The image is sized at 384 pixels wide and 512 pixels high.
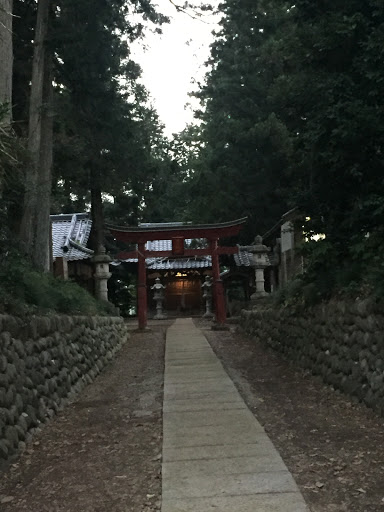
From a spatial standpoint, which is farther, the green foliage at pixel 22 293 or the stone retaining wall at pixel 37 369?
the green foliage at pixel 22 293

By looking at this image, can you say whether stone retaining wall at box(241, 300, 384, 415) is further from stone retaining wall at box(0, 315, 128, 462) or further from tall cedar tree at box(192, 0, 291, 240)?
tall cedar tree at box(192, 0, 291, 240)

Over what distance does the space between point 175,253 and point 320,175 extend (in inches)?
415

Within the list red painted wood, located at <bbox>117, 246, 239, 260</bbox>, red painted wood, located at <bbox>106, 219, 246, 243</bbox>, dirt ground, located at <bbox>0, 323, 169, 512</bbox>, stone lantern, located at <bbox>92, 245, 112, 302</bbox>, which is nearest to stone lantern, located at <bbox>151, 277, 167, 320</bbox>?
stone lantern, located at <bbox>92, 245, 112, 302</bbox>

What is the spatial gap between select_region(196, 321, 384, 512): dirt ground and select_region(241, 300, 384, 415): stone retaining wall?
0.20 m

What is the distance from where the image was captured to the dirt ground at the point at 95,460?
12.3ft

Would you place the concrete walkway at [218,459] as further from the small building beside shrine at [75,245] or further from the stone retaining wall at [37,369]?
the small building beside shrine at [75,245]

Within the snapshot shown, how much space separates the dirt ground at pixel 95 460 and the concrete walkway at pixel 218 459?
17 centimetres

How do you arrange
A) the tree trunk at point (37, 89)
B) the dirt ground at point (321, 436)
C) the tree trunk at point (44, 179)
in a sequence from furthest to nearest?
the tree trunk at point (44, 179), the tree trunk at point (37, 89), the dirt ground at point (321, 436)

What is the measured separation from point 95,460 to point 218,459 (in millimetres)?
1189

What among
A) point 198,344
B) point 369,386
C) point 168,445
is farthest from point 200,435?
point 198,344

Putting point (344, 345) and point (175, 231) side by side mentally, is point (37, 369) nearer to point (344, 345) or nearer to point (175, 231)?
point (344, 345)

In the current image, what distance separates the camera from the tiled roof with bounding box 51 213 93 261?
2461 centimetres

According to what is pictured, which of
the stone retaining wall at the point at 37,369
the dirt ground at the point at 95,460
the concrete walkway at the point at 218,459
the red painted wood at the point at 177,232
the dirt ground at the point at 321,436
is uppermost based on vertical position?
the red painted wood at the point at 177,232

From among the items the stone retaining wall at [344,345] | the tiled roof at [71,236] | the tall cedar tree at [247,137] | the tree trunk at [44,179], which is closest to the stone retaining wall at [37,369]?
the stone retaining wall at [344,345]
